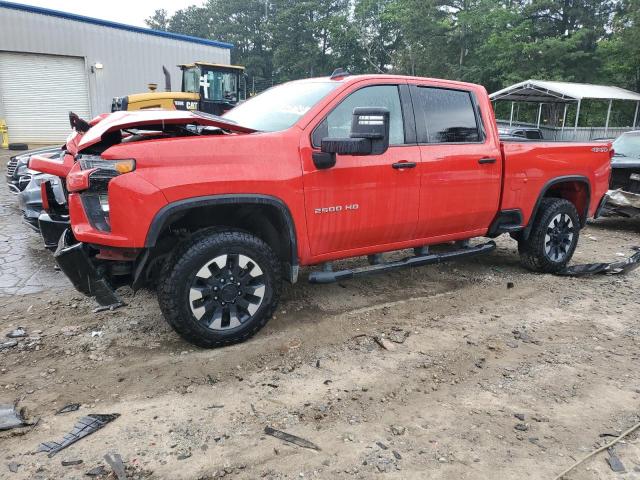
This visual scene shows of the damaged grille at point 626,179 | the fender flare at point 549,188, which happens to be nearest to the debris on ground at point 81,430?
the fender flare at point 549,188

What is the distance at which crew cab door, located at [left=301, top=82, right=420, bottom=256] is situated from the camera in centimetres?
378

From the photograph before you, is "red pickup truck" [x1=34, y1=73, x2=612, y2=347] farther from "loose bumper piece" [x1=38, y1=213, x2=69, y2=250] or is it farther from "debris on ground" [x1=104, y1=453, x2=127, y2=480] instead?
"debris on ground" [x1=104, y1=453, x2=127, y2=480]

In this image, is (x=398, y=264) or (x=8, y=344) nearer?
(x=8, y=344)

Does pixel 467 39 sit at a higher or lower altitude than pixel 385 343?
higher

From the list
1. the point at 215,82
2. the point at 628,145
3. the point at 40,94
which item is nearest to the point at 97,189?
the point at 628,145

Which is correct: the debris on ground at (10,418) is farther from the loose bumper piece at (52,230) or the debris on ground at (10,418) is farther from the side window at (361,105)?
the side window at (361,105)

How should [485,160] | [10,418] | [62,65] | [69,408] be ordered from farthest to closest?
1. [62,65]
2. [485,160]
3. [69,408]
4. [10,418]

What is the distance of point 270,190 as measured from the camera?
11.6ft

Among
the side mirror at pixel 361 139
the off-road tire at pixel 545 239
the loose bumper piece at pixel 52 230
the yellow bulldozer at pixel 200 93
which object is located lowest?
the off-road tire at pixel 545 239

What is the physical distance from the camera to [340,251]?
160 inches

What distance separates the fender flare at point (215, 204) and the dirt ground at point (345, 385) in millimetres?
841

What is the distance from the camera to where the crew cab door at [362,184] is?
12.4 ft

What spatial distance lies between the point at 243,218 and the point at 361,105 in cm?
130

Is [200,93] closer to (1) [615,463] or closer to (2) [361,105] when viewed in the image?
(2) [361,105]
